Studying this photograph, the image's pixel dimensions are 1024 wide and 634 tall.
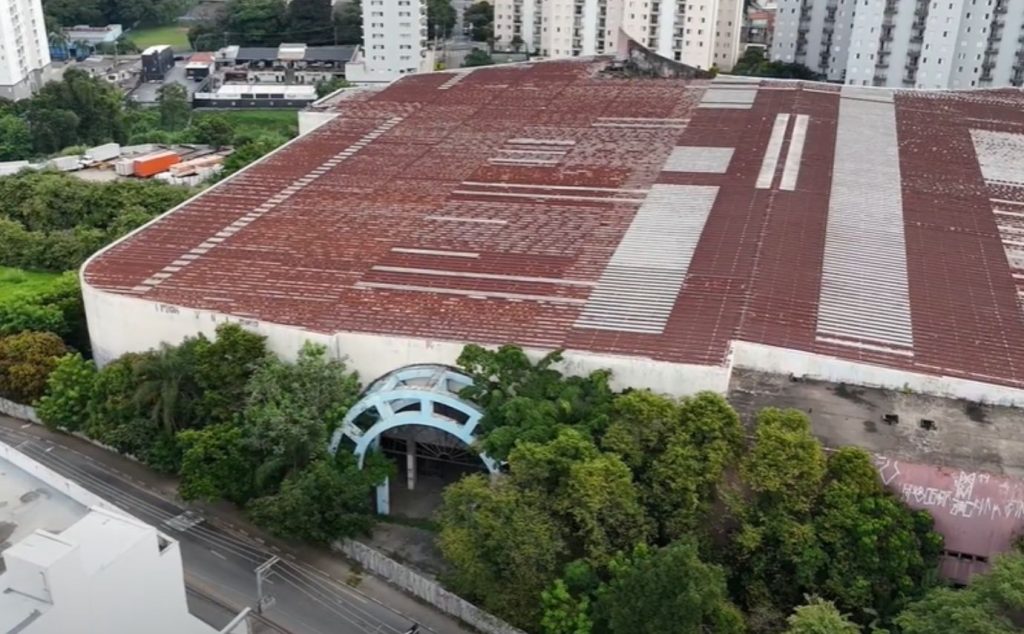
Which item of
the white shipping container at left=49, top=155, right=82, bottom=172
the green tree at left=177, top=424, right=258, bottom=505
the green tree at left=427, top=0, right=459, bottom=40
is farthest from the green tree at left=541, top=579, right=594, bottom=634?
the green tree at left=427, top=0, right=459, bottom=40

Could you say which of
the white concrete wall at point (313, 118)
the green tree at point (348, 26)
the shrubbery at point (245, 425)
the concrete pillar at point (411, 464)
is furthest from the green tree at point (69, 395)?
the green tree at point (348, 26)

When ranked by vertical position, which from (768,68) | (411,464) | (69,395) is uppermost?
(768,68)

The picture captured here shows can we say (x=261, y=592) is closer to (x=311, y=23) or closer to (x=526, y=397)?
(x=526, y=397)

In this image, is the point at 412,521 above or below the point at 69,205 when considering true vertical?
below

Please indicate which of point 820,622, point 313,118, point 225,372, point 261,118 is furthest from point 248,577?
point 261,118

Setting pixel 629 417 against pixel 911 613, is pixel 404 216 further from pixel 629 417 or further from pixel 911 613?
pixel 911 613

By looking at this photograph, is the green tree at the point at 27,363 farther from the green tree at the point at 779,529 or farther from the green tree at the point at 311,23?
the green tree at the point at 311,23
